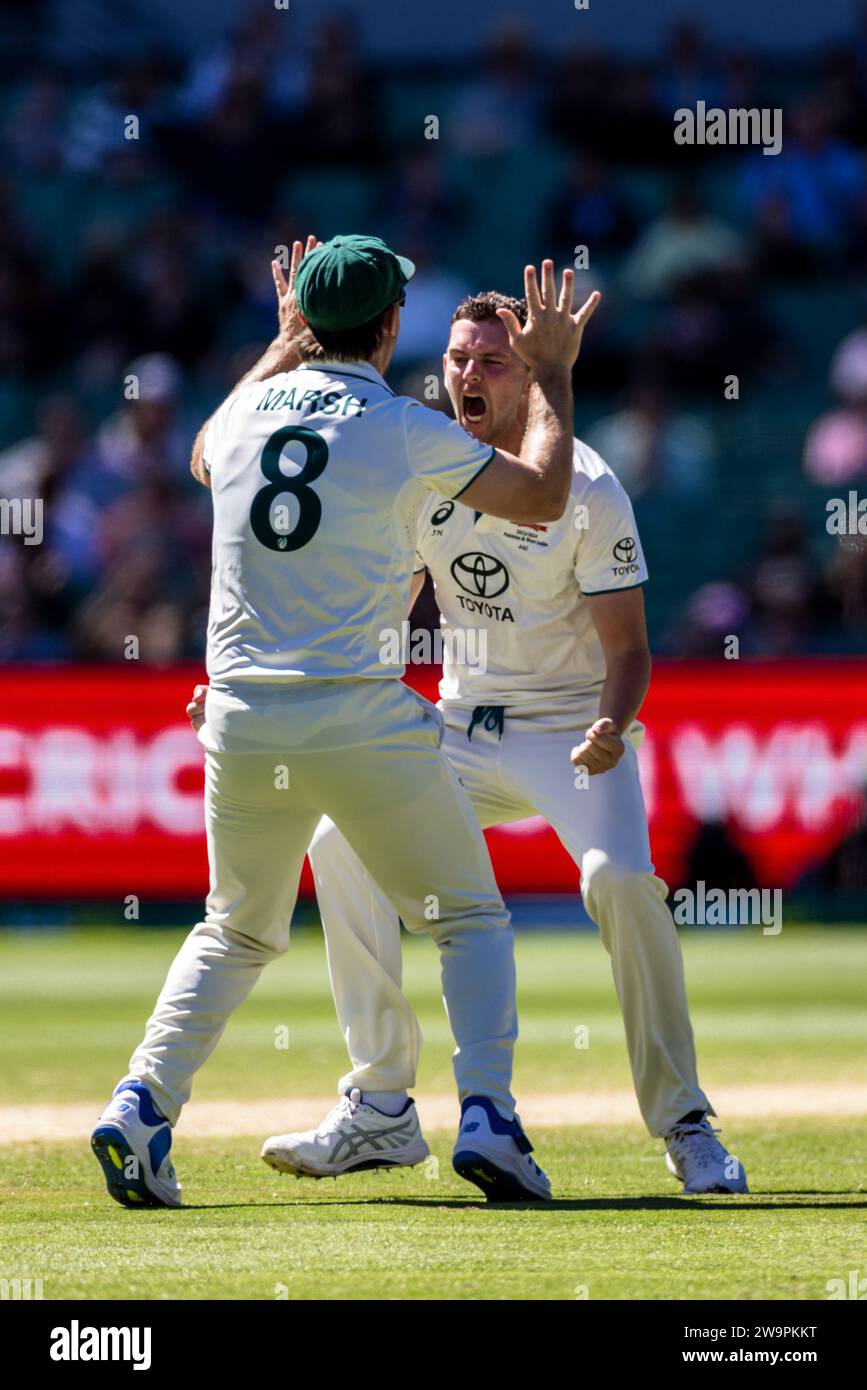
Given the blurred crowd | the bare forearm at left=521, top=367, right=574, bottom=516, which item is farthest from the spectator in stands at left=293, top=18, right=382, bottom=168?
the bare forearm at left=521, top=367, right=574, bottom=516

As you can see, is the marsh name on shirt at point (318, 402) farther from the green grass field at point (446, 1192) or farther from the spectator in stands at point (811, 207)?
the spectator in stands at point (811, 207)

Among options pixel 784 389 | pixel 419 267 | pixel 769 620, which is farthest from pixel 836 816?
pixel 419 267

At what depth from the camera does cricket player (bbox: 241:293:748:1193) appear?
6434mm

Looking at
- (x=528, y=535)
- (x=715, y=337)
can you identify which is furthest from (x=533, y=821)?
(x=528, y=535)

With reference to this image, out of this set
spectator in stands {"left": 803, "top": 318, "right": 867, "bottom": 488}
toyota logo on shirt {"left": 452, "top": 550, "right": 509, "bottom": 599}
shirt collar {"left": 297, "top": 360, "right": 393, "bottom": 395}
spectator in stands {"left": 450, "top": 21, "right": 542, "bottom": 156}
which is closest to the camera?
shirt collar {"left": 297, "top": 360, "right": 393, "bottom": 395}

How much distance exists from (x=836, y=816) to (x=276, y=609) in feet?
32.3

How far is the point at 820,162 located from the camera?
65.0 ft

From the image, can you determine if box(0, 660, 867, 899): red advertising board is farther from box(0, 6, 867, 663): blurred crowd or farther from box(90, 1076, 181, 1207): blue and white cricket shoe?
box(90, 1076, 181, 1207): blue and white cricket shoe

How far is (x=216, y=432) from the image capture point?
19.9 ft

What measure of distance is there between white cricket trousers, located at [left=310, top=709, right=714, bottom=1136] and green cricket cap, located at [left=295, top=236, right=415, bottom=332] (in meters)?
1.54

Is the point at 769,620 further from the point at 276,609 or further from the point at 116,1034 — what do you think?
the point at 276,609

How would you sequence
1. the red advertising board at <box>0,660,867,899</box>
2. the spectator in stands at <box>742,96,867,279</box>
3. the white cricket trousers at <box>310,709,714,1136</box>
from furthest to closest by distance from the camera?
the spectator in stands at <box>742,96,867,279</box>, the red advertising board at <box>0,660,867,899</box>, the white cricket trousers at <box>310,709,714,1136</box>

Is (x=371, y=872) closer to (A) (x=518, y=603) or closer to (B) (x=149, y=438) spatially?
(A) (x=518, y=603)

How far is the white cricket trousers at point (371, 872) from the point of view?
5805mm
